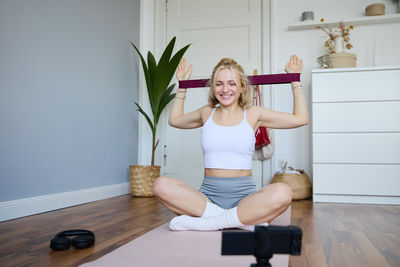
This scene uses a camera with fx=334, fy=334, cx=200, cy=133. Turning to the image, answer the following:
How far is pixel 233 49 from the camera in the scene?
11.8ft

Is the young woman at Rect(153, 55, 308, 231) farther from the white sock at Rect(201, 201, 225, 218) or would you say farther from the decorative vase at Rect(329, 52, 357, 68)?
the decorative vase at Rect(329, 52, 357, 68)

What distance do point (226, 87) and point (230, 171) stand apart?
0.42 metres

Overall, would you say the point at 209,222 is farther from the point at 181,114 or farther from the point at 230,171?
the point at 181,114

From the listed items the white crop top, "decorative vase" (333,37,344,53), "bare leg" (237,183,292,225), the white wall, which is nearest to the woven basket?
the white wall

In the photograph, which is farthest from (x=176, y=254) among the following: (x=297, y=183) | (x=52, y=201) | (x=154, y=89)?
(x=154, y=89)

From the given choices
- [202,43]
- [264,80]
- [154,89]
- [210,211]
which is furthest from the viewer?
[202,43]

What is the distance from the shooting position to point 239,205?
1474 millimetres

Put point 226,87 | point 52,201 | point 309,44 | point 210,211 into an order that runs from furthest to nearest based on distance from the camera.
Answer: point 309,44 → point 52,201 → point 226,87 → point 210,211

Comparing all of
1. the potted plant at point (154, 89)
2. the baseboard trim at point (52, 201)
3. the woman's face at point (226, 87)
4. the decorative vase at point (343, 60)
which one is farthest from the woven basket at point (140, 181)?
the decorative vase at point (343, 60)

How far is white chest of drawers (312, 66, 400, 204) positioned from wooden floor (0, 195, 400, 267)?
186 mm

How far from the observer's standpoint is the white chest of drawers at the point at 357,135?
2.79 m

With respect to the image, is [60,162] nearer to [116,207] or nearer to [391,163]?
[116,207]

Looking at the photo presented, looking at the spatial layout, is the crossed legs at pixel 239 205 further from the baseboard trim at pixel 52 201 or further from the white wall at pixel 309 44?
the white wall at pixel 309 44

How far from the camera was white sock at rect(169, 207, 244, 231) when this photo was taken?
146cm
